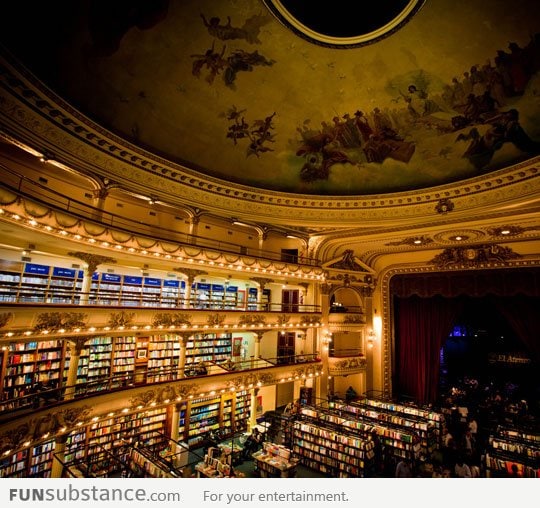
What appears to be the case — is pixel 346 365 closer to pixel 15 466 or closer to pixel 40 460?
pixel 40 460

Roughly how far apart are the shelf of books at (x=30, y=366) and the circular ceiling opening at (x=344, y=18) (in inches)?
466

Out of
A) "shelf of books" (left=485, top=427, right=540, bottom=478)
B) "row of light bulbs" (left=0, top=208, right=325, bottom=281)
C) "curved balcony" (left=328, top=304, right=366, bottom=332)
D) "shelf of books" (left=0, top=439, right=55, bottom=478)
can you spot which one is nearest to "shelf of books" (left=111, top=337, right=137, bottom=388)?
"shelf of books" (left=0, top=439, right=55, bottom=478)

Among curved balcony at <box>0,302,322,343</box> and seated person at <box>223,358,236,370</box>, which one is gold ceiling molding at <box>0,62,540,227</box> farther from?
seated person at <box>223,358,236,370</box>

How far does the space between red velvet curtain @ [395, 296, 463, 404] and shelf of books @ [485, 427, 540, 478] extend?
232 inches

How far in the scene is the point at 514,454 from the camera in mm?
9219

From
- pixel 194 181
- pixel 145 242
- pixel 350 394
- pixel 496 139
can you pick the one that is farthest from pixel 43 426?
pixel 496 139

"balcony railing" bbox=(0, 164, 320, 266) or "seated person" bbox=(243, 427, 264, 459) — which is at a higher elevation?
"balcony railing" bbox=(0, 164, 320, 266)

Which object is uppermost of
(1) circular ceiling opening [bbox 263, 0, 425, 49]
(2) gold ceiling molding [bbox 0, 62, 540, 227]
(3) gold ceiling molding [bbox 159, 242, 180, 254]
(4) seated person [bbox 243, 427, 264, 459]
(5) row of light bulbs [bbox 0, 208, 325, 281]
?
(1) circular ceiling opening [bbox 263, 0, 425, 49]

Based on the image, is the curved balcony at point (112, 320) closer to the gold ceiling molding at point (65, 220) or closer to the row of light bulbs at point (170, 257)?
the row of light bulbs at point (170, 257)

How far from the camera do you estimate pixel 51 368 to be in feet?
32.2

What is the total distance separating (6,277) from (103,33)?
24.6ft

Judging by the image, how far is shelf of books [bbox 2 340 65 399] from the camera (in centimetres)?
879

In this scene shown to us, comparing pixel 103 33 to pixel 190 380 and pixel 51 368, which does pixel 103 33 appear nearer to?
pixel 51 368

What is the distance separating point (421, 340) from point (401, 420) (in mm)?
6763
